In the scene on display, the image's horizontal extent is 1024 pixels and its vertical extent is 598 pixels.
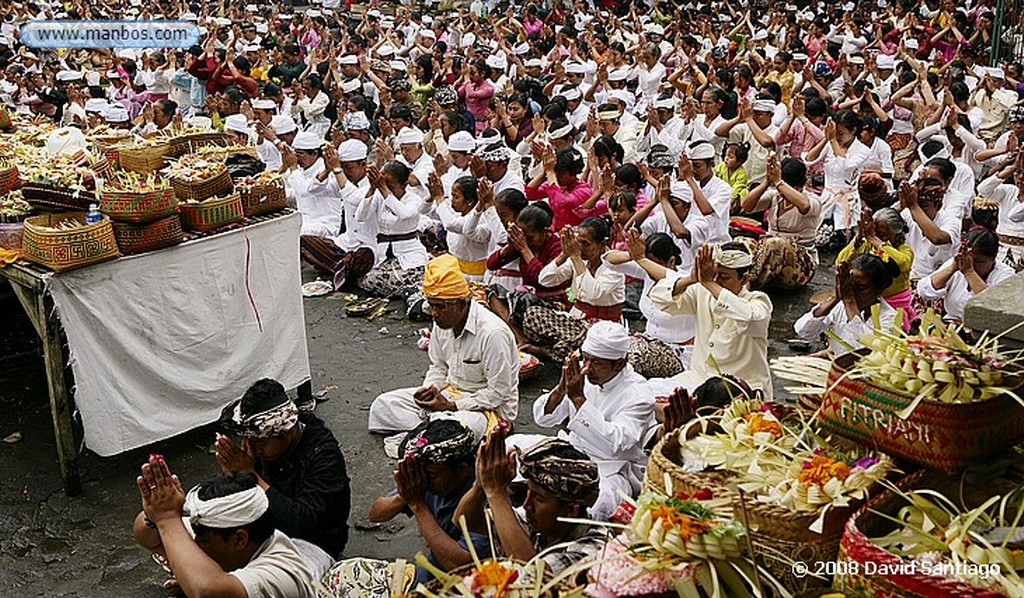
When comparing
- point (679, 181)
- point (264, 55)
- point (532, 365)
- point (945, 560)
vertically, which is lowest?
point (264, 55)

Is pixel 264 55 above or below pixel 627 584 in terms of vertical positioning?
below

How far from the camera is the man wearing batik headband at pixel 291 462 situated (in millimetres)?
5066

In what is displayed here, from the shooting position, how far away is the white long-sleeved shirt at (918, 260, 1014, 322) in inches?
282

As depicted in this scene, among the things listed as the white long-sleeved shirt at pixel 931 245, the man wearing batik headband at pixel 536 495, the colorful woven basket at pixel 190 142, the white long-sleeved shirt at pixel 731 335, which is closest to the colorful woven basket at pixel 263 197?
the colorful woven basket at pixel 190 142

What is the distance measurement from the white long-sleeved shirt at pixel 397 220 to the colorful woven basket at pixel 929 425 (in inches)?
265

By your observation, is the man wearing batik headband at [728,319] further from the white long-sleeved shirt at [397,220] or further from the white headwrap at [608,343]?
the white long-sleeved shirt at [397,220]

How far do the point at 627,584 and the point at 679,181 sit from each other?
6.57 meters

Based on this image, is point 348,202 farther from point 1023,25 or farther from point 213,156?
point 1023,25

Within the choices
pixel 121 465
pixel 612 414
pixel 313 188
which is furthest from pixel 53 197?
pixel 313 188

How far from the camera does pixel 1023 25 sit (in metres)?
14.5

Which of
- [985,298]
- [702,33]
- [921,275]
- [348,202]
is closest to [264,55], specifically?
[702,33]

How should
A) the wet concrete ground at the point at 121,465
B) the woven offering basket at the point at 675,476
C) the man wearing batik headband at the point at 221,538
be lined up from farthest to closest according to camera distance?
the wet concrete ground at the point at 121,465 < the man wearing batik headband at the point at 221,538 < the woven offering basket at the point at 675,476

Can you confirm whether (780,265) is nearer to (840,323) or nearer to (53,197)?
(840,323)

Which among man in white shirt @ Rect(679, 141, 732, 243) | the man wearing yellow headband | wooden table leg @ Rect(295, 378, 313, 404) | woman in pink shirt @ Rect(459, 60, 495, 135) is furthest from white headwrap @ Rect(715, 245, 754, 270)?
woman in pink shirt @ Rect(459, 60, 495, 135)
